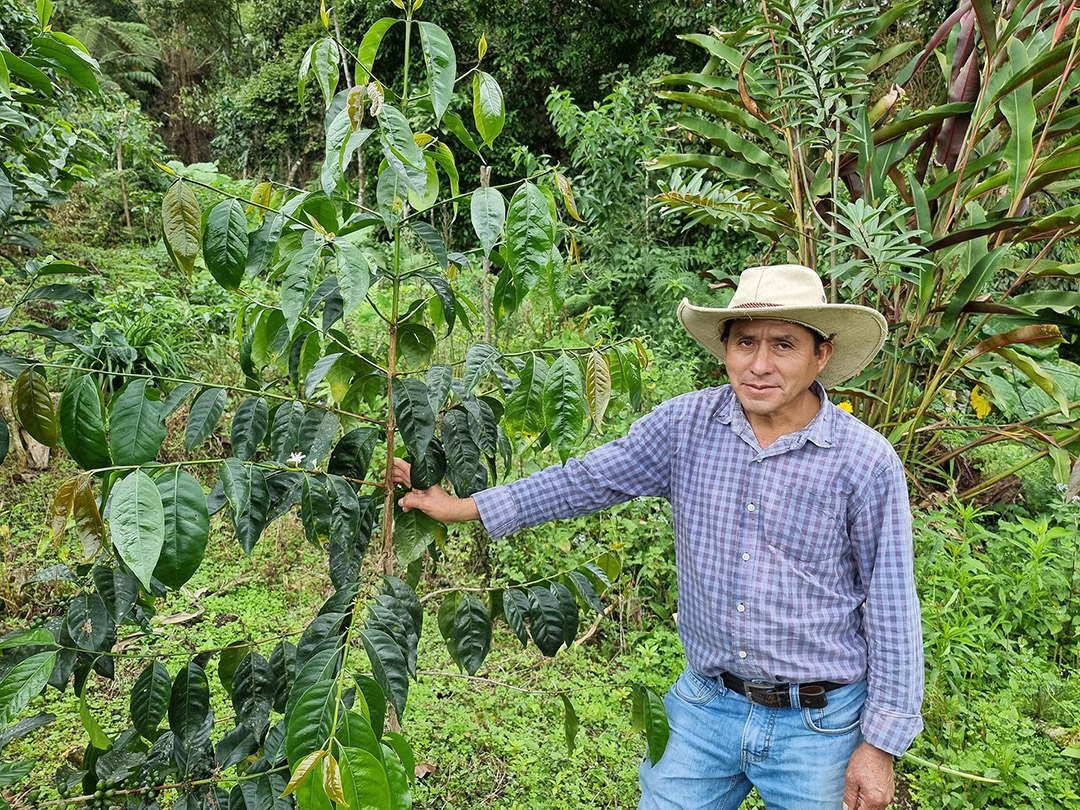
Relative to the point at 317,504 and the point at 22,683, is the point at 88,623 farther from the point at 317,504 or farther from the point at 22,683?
the point at 317,504

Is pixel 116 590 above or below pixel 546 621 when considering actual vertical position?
above

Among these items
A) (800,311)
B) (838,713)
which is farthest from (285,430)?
(838,713)

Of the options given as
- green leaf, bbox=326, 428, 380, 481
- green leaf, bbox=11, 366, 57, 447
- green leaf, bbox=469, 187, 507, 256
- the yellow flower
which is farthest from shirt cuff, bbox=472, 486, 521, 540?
the yellow flower

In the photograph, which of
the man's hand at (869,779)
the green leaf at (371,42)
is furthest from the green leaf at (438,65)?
the man's hand at (869,779)

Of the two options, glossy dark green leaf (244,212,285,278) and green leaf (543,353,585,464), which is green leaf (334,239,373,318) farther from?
green leaf (543,353,585,464)

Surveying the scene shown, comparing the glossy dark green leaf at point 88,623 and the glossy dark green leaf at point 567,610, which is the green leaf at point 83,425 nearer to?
the glossy dark green leaf at point 88,623

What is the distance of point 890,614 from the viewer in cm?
137

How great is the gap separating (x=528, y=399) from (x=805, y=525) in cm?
63

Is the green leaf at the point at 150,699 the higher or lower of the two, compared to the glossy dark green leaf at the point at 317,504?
lower

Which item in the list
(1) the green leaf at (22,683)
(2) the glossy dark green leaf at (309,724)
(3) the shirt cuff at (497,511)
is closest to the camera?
(2) the glossy dark green leaf at (309,724)

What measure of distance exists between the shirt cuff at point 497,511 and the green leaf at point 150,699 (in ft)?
Result: 1.96

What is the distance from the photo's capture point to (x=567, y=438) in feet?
3.61

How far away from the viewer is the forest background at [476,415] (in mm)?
1002

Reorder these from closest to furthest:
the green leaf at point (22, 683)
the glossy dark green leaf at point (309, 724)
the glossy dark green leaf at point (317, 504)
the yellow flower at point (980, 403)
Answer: the glossy dark green leaf at point (309, 724) → the green leaf at point (22, 683) → the glossy dark green leaf at point (317, 504) → the yellow flower at point (980, 403)
